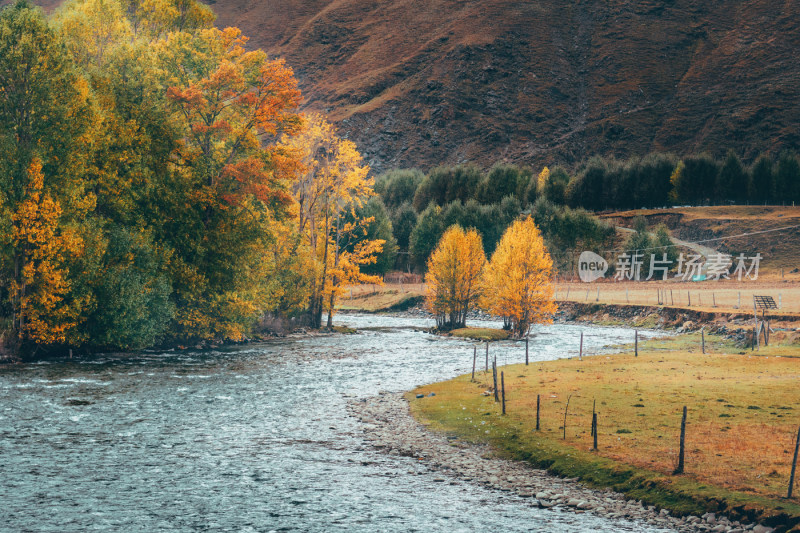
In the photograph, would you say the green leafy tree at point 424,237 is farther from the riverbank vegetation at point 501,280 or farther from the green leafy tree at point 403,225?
the riverbank vegetation at point 501,280

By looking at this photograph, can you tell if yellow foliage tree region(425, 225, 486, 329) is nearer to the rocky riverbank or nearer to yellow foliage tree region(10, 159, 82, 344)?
yellow foliage tree region(10, 159, 82, 344)

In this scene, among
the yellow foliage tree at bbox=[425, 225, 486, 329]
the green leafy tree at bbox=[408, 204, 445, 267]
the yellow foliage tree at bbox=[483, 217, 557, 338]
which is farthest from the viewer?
the green leafy tree at bbox=[408, 204, 445, 267]

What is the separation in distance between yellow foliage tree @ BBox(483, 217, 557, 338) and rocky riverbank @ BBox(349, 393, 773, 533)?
43.2m

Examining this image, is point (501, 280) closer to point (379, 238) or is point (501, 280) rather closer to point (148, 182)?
point (148, 182)

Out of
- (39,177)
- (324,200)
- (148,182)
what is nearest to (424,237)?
(324,200)

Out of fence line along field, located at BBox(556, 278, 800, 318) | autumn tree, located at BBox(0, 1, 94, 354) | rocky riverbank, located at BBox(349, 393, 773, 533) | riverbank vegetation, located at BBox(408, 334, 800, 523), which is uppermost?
autumn tree, located at BBox(0, 1, 94, 354)

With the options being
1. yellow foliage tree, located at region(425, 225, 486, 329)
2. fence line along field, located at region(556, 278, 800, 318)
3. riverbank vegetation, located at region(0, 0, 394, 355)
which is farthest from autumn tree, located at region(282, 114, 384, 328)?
fence line along field, located at region(556, 278, 800, 318)

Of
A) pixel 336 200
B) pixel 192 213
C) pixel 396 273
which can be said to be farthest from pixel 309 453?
pixel 396 273

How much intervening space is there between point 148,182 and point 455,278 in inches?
1686

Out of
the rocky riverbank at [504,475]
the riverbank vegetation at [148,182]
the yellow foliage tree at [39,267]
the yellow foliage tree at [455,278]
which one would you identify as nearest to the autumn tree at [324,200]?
the riverbank vegetation at [148,182]

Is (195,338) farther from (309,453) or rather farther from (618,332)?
(618,332)

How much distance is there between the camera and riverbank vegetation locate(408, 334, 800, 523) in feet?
80.1

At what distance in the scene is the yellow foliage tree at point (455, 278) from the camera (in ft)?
306

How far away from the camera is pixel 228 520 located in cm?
2267
